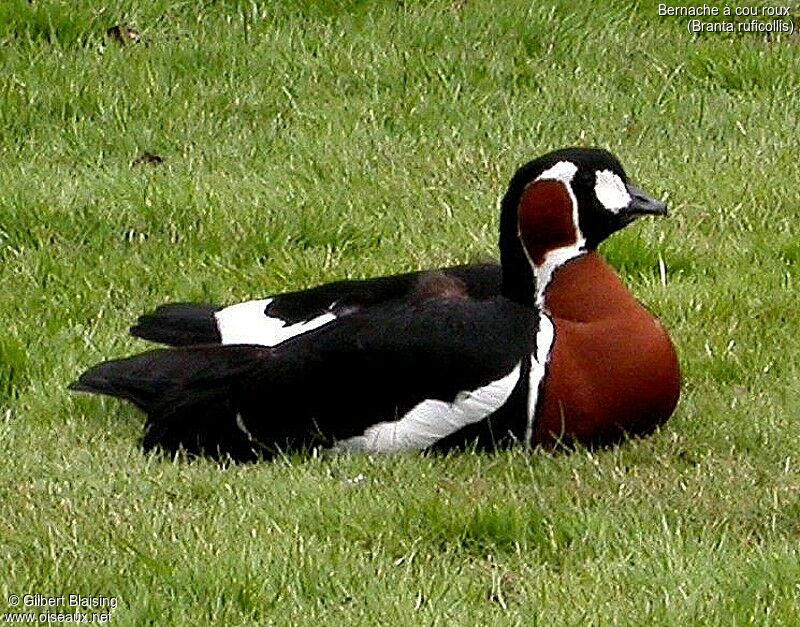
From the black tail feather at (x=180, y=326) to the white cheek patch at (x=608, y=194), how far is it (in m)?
1.24

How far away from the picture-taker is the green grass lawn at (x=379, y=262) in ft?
15.0

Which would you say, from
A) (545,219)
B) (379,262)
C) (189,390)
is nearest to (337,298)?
(189,390)

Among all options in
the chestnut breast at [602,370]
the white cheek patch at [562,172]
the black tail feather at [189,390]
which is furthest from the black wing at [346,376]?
the white cheek patch at [562,172]

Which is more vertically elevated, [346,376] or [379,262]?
[346,376]

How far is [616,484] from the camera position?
206 inches

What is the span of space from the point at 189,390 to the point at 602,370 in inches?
47.0

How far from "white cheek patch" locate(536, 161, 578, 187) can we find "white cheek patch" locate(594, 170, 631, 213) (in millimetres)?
74

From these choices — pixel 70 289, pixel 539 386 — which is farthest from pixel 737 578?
pixel 70 289

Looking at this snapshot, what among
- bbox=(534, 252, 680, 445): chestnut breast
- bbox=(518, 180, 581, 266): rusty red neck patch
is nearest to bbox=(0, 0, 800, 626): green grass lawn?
bbox=(534, 252, 680, 445): chestnut breast

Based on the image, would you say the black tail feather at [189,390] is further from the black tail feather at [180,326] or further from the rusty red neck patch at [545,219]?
the rusty red neck patch at [545,219]

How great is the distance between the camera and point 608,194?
5695mm

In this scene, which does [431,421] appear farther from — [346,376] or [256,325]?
[256,325]

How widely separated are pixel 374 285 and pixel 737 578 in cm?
178

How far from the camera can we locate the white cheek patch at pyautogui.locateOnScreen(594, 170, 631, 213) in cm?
569
